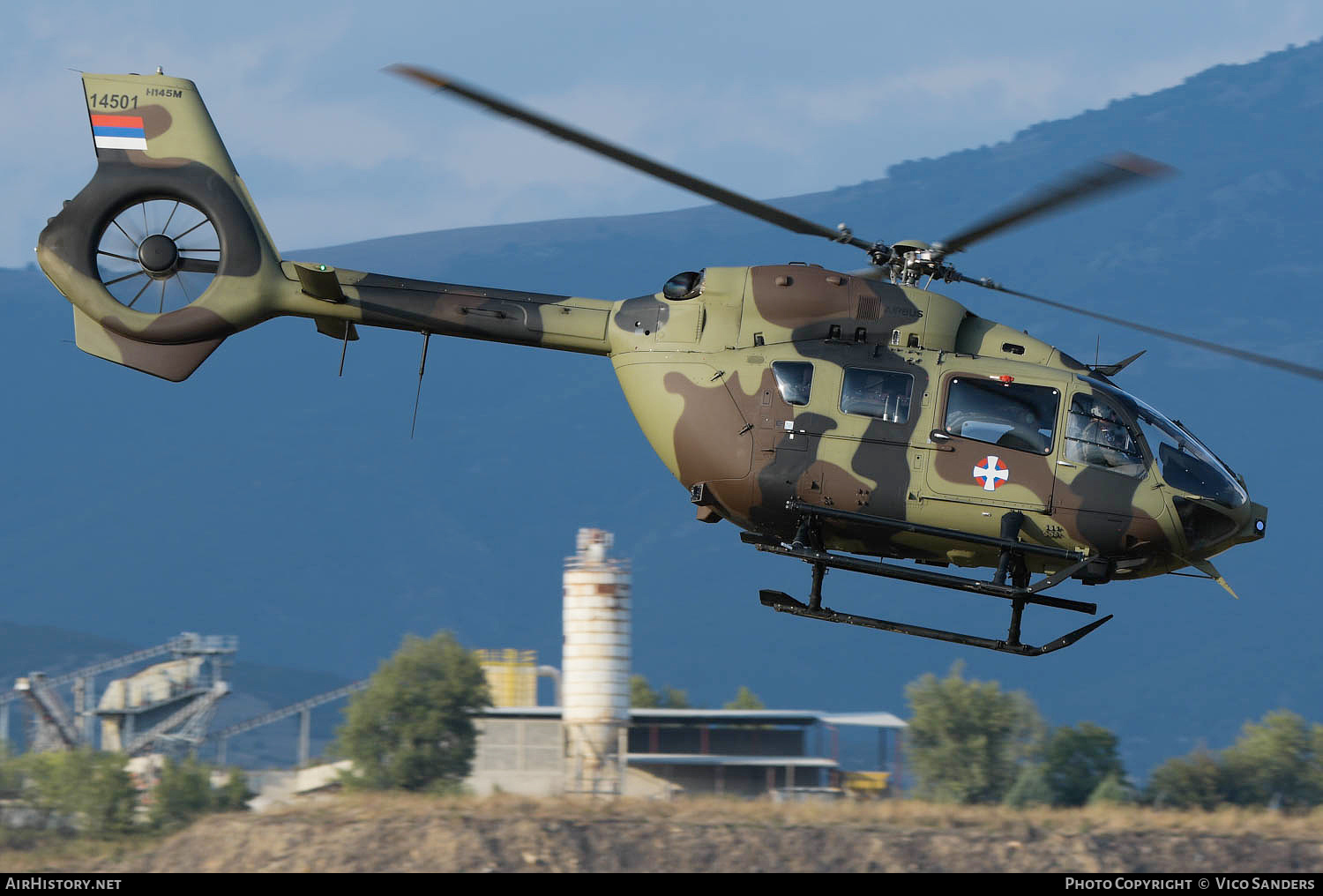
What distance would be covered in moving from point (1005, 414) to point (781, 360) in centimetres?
236

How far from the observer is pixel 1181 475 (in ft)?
52.6

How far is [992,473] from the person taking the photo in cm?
1591

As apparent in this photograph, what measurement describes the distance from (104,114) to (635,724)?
145 ft

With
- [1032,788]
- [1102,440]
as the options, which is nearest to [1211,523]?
[1102,440]

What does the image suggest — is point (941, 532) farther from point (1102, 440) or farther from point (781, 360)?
point (781, 360)

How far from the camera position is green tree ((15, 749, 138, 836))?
2137 inches

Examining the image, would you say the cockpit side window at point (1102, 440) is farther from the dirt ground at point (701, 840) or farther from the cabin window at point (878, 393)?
the dirt ground at point (701, 840)

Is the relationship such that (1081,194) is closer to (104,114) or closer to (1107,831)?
(104,114)

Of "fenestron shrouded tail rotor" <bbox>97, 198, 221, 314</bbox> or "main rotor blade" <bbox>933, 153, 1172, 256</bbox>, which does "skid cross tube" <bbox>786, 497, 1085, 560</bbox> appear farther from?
"fenestron shrouded tail rotor" <bbox>97, 198, 221, 314</bbox>

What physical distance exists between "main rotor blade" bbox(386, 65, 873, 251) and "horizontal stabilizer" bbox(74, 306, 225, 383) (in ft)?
19.5

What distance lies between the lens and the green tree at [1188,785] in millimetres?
63531

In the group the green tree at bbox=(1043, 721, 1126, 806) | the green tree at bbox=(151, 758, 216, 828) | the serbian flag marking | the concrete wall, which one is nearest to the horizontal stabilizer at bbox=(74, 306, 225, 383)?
the serbian flag marking

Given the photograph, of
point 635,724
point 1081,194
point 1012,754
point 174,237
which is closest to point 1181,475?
point 1081,194

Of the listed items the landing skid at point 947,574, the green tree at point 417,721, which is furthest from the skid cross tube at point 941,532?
the green tree at point 417,721
